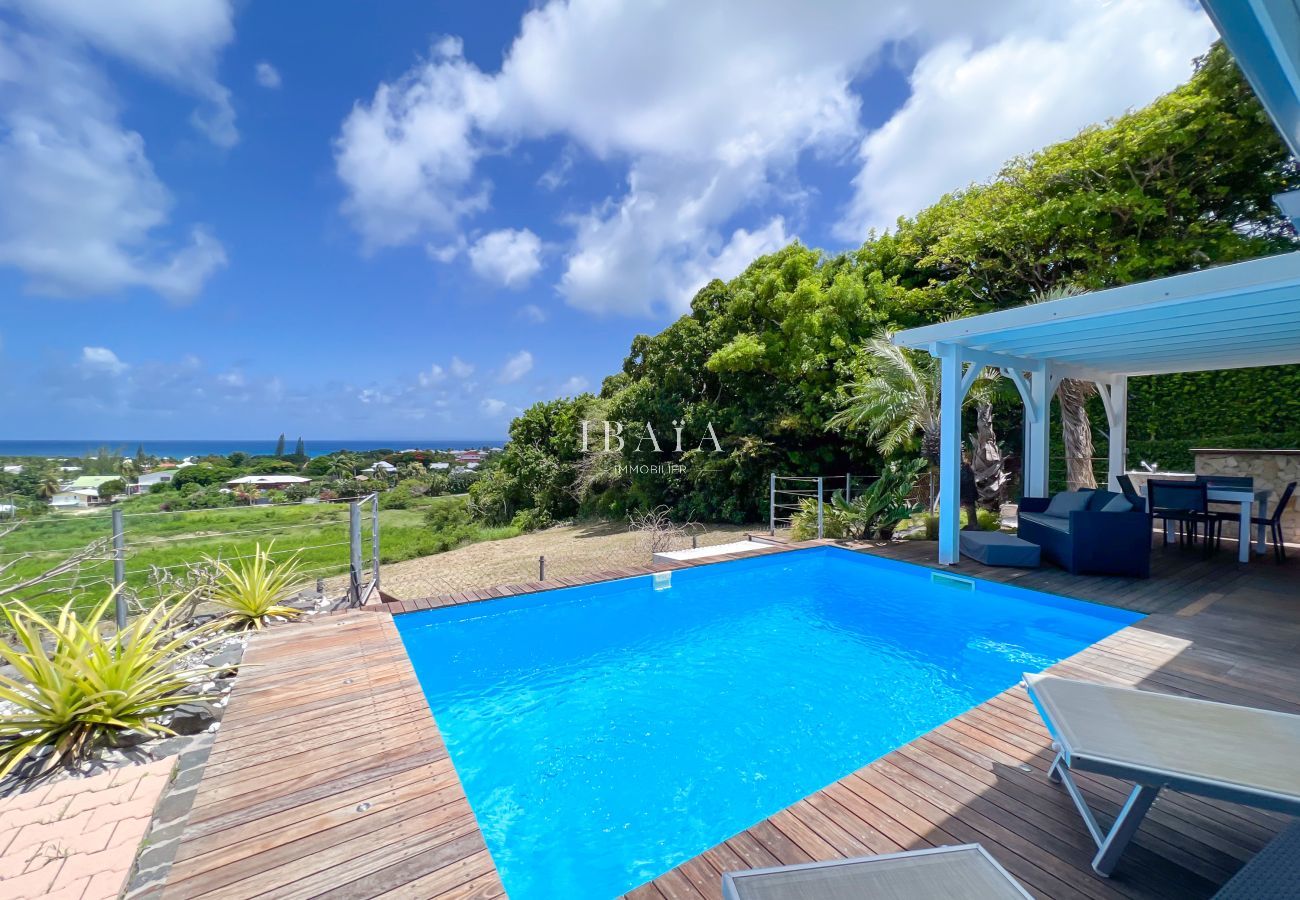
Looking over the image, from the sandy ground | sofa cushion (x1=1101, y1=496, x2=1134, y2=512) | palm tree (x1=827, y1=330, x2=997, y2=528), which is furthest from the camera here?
the sandy ground

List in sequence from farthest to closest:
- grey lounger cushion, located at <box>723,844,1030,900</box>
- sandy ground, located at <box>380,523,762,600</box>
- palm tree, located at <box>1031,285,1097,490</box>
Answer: palm tree, located at <box>1031,285,1097,490</box>
sandy ground, located at <box>380,523,762,600</box>
grey lounger cushion, located at <box>723,844,1030,900</box>

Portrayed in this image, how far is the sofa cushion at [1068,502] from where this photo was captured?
25.0ft

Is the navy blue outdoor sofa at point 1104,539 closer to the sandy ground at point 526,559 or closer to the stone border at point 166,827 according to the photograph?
the sandy ground at point 526,559

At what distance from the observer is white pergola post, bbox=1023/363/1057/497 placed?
8.75 m

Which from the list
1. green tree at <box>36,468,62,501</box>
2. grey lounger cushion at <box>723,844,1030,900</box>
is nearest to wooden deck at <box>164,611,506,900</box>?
grey lounger cushion at <box>723,844,1030,900</box>

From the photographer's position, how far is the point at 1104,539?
6.40m

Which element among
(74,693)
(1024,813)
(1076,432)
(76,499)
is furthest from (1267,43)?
(1076,432)

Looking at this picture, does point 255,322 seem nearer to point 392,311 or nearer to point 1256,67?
point 392,311

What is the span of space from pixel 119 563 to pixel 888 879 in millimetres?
5970

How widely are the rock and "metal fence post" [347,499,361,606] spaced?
2.44 m

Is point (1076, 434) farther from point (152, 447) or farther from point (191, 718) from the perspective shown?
point (152, 447)

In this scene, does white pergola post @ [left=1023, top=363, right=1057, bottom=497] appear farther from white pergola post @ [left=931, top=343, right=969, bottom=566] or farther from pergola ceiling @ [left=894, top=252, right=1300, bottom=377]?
white pergola post @ [left=931, top=343, right=969, bottom=566]

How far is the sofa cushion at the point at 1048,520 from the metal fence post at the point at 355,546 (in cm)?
822

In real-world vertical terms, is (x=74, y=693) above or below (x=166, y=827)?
above
